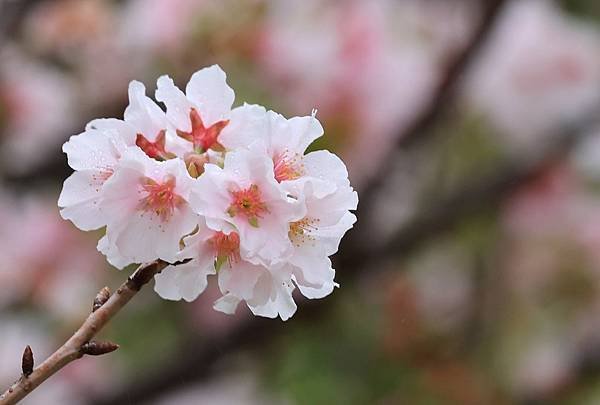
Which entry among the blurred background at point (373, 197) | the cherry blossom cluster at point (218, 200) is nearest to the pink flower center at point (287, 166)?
the cherry blossom cluster at point (218, 200)

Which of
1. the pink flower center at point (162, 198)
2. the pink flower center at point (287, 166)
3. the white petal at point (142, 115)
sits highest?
the pink flower center at point (287, 166)

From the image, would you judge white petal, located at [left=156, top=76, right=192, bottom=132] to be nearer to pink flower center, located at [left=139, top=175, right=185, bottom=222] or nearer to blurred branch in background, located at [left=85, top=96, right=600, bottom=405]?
pink flower center, located at [left=139, top=175, right=185, bottom=222]

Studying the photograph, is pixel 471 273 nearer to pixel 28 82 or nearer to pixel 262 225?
pixel 28 82

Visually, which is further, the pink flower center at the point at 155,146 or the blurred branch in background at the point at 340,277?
the blurred branch in background at the point at 340,277

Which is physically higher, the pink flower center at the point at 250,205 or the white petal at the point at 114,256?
the pink flower center at the point at 250,205

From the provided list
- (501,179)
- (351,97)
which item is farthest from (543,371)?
(351,97)

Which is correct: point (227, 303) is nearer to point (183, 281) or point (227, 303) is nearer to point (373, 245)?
point (183, 281)

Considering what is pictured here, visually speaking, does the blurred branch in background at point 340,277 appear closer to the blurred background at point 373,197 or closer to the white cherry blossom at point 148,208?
the blurred background at point 373,197

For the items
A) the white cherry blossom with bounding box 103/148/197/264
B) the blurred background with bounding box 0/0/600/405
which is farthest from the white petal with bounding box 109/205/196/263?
the blurred background with bounding box 0/0/600/405
